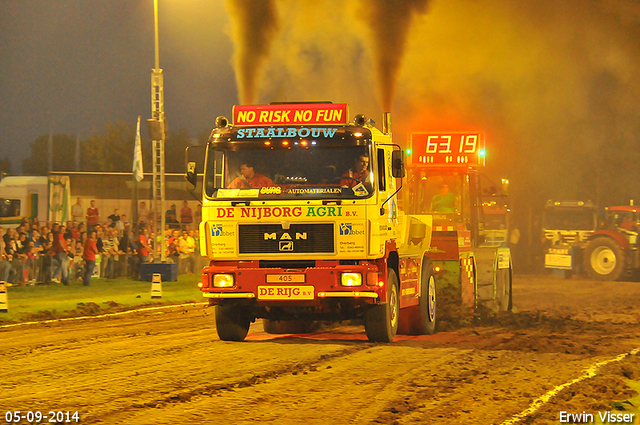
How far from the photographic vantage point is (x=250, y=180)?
479 inches

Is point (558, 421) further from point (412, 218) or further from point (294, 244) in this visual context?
point (412, 218)

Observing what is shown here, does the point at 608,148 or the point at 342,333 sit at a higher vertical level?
the point at 608,148

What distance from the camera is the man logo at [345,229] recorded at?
11.8 meters

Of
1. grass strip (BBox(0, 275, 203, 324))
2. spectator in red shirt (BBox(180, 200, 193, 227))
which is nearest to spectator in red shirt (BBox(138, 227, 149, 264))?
grass strip (BBox(0, 275, 203, 324))

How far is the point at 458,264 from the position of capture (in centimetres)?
1659

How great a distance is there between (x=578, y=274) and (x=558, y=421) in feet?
84.2

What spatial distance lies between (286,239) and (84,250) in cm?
1369

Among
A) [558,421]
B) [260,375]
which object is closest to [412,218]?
[260,375]

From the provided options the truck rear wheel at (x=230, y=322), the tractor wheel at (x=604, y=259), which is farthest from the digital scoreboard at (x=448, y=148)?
the tractor wheel at (x=604, y=259)

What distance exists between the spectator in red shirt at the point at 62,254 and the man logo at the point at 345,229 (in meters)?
13.3

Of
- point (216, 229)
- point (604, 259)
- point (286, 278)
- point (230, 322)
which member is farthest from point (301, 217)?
point (604, 259)

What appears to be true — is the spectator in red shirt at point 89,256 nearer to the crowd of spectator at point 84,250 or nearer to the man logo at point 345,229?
the crowd of spectator at point 84,250

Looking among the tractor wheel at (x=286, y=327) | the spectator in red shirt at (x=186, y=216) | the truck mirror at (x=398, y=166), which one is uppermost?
the spectator in red shirt at (x=186, y=216)

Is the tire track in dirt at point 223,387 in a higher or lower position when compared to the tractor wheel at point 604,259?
lower
